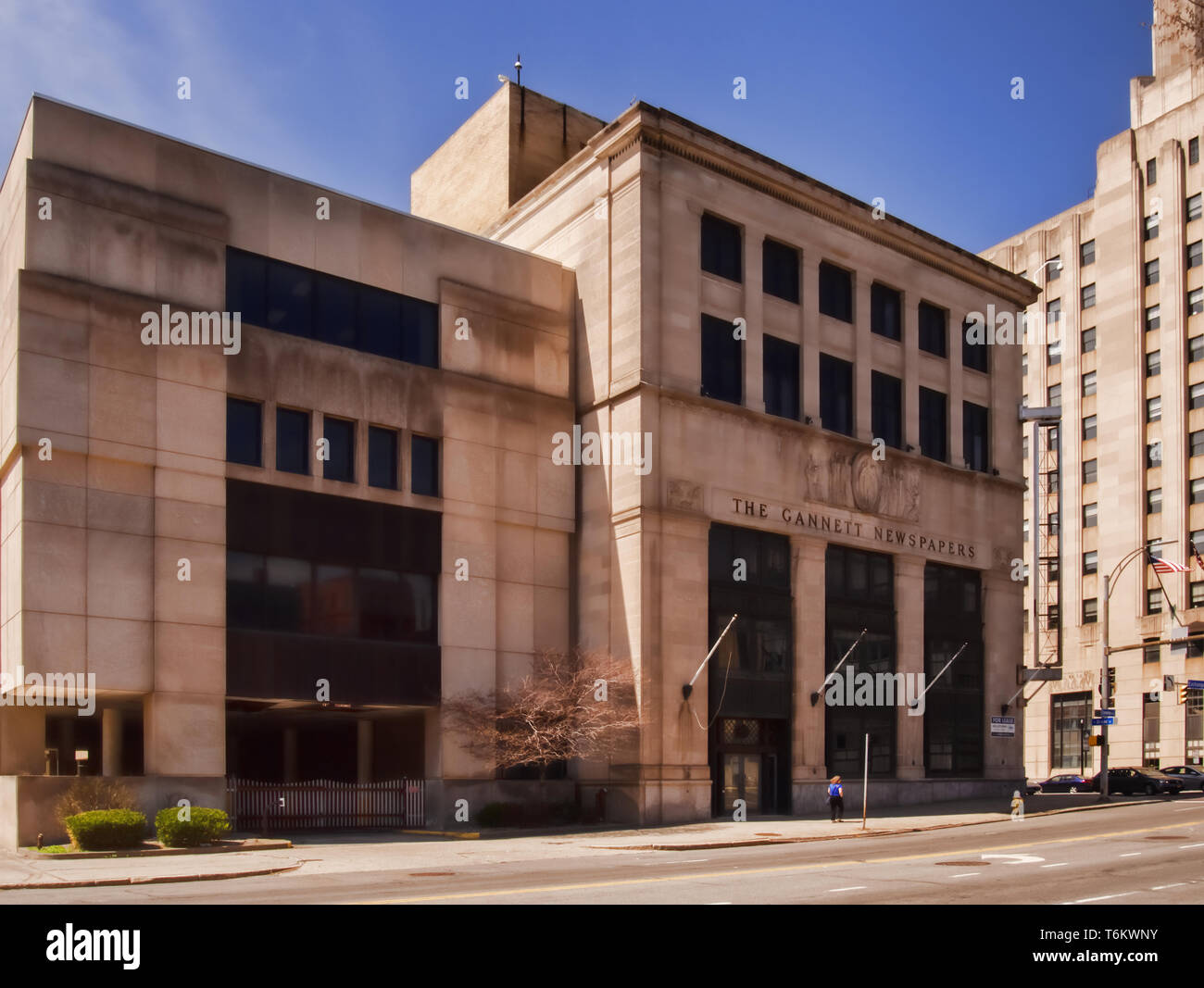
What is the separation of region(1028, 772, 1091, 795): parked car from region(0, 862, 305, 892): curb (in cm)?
4237

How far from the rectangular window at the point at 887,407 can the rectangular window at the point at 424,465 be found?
18.3 meters

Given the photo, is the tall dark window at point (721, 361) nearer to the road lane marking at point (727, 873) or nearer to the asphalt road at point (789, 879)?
the asphalt road at point (789, 879)

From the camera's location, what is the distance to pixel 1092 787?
59906mm

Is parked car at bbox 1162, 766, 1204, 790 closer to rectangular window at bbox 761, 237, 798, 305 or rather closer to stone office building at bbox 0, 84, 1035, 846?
stone office building at bbox 0, 84, 1035, 846

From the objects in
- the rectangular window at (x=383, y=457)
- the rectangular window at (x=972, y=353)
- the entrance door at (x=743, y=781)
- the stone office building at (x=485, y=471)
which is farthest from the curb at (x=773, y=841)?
the rectangular window at (x=972, y=353)

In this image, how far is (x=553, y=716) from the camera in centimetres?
3891

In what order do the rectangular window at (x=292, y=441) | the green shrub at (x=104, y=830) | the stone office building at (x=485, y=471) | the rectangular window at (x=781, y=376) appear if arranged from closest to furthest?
the green shrub at (x=104, y=830), the stone office building at (x=485, y=471), the rectangular window at (x=292, y=441), the rectangular window at (x=781, y=376)

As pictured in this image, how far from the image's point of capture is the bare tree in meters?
38.7

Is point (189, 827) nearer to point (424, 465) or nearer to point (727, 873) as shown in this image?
point (727, 873)

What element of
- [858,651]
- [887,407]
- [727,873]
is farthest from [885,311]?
[727,873]

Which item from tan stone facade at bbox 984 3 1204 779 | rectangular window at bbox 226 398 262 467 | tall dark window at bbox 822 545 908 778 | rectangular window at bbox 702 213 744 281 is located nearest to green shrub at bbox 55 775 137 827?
rectangular window at bbox 226 398 262 467

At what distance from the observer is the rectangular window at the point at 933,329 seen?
53.5 m

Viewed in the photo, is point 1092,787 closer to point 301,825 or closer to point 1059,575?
point 1059,575

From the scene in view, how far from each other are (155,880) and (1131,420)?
245ft
